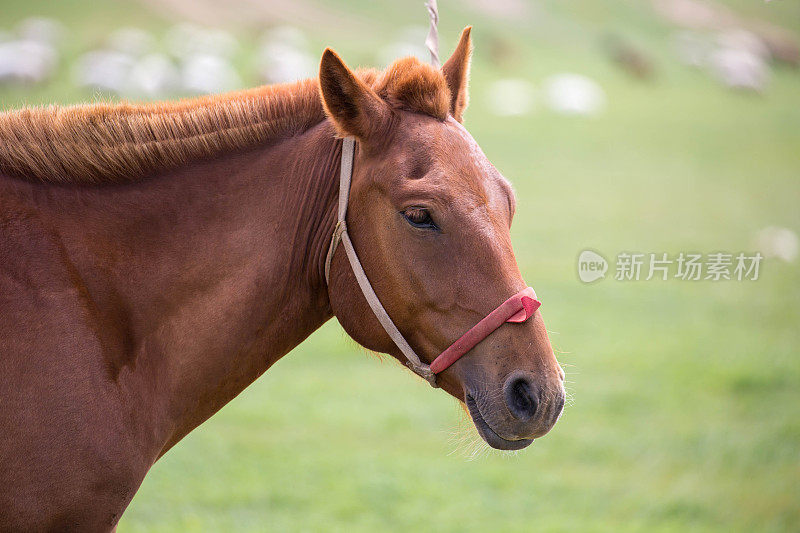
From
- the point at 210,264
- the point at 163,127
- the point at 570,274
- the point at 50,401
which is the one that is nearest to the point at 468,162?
the point at 210,264

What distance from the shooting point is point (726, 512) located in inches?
267

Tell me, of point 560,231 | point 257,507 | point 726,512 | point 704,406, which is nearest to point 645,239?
point 560,231

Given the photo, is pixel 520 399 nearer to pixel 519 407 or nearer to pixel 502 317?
pixel 519 407

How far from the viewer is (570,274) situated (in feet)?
43.1

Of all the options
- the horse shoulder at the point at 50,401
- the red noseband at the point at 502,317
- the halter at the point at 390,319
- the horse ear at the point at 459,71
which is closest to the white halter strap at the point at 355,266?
the halter at the point at 390,319

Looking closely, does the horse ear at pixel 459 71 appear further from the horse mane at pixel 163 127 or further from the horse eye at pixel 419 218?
the horse eye at pixel 419 218

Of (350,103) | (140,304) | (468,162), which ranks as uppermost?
(350,103)

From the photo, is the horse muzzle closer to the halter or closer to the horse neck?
the halter

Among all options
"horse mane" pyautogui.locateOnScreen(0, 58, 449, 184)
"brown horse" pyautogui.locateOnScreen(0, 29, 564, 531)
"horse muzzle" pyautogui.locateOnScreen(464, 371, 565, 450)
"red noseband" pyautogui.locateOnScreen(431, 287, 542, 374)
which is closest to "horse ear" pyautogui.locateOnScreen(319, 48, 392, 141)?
"brown horse" pyautogui.locateOnScreen(0, 29, 564, 531)

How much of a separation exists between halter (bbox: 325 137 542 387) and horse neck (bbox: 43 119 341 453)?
0.07 metres

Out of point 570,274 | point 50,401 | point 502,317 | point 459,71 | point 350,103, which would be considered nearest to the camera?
point 50,401

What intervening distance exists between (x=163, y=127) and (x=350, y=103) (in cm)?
66

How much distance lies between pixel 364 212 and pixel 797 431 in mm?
7397

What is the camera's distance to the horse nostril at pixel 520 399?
7.92ft
